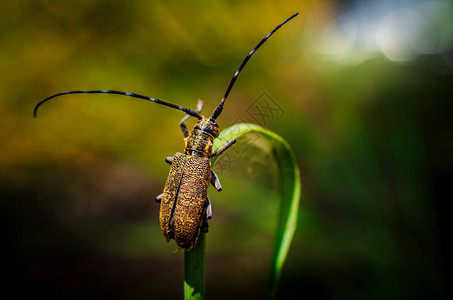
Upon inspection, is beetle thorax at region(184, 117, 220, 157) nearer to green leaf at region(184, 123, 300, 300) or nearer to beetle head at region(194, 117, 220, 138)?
beetle head at region(194, 117, 220, 138)

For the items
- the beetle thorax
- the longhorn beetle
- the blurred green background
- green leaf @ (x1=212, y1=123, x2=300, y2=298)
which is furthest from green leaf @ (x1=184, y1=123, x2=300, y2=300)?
the blurred green background

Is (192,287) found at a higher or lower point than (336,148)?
lower

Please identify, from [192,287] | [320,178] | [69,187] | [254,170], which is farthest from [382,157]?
[69,187]

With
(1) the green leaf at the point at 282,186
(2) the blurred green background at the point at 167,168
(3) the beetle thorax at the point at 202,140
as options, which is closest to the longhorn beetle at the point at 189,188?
(3) the beetle thorax at the point at 202,140

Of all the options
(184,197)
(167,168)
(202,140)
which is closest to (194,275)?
(184,197)

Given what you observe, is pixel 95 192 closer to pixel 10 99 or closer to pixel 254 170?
pixel 10 99

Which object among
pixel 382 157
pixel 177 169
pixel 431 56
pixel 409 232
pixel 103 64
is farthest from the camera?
pixel 431 56
